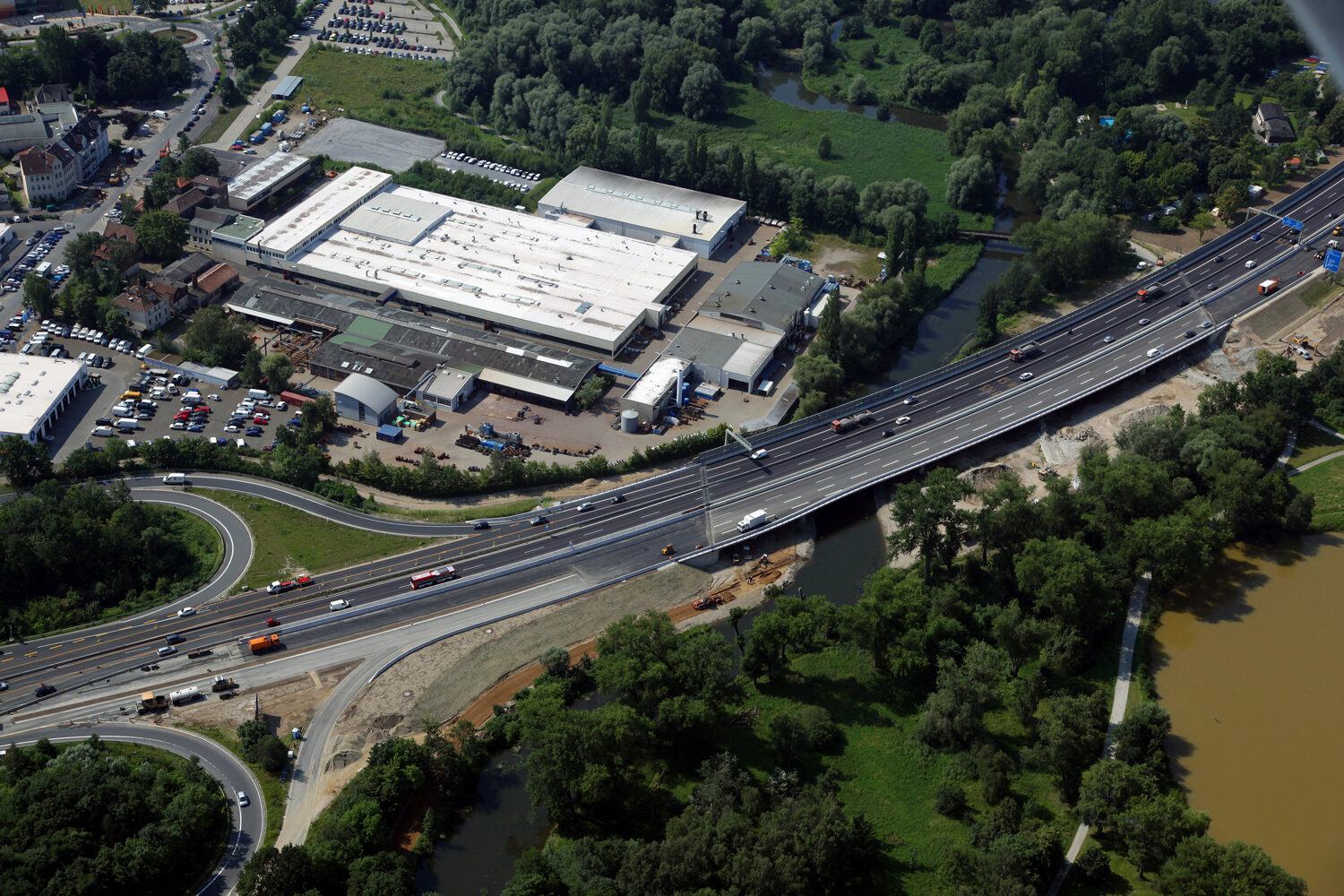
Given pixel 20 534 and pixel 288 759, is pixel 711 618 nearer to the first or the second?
pixel 288 759

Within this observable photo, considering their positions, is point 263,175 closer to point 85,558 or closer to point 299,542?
point 299,542

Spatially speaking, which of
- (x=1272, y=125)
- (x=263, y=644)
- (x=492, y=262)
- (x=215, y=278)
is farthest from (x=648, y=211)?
(x=1272, y=125)

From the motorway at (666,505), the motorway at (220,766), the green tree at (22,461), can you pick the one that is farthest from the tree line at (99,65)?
the motorway at (220,766)

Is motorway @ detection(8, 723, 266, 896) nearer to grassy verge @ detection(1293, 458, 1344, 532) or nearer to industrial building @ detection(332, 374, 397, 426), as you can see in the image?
industrial building @ detection(332, 374, 397, 426)

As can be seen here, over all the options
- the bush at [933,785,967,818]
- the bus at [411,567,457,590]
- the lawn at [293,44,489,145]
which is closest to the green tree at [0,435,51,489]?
the bus at [411,567,457,590]

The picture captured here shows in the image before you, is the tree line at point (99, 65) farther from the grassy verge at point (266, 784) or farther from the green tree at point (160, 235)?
the grassy verge at point (266, 784)

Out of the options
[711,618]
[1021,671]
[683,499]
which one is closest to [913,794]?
[1021,671]
